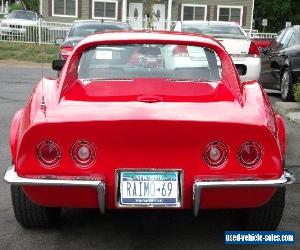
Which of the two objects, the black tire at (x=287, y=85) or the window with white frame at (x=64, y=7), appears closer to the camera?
the black tire at (x=287, y=85)

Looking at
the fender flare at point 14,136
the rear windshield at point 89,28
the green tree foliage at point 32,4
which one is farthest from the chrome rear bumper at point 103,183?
the green tree foliage at point 32,4

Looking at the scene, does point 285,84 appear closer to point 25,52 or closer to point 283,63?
point 283,63

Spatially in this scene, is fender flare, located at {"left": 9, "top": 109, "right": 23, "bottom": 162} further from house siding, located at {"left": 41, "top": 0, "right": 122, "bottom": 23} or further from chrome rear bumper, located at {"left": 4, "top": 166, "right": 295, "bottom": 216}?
house siding, located at {"left": 41, "top": 0, "right": 122, "bottom": 23}

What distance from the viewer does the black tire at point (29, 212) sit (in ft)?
13.4

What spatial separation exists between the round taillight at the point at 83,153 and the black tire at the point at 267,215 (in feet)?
4.12

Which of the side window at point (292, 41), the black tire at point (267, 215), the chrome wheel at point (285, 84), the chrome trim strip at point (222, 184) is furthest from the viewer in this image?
the side window at point (292, 41)

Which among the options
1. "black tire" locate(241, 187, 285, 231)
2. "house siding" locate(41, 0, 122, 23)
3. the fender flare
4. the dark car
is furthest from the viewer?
"house siding" locate(41, 0, 122, 23)

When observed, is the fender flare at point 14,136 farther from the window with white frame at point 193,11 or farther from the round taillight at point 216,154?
the window with white frame at point 193,11

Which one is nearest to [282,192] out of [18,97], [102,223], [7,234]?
[102,223]

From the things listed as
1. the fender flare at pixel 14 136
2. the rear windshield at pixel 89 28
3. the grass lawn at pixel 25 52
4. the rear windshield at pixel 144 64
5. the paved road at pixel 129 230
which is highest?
the rear windshield at pixel 144 64

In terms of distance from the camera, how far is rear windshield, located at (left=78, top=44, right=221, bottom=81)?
459 centimetres

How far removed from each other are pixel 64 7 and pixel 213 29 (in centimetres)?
2438

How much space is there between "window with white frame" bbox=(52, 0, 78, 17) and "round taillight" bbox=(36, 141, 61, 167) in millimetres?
32955

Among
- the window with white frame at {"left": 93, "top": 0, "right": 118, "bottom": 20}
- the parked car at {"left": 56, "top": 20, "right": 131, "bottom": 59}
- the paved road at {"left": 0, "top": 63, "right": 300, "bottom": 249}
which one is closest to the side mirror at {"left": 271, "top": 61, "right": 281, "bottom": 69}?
the parked car at {"left": 56, "top": 20, "right": 131, "bottom": 59}
